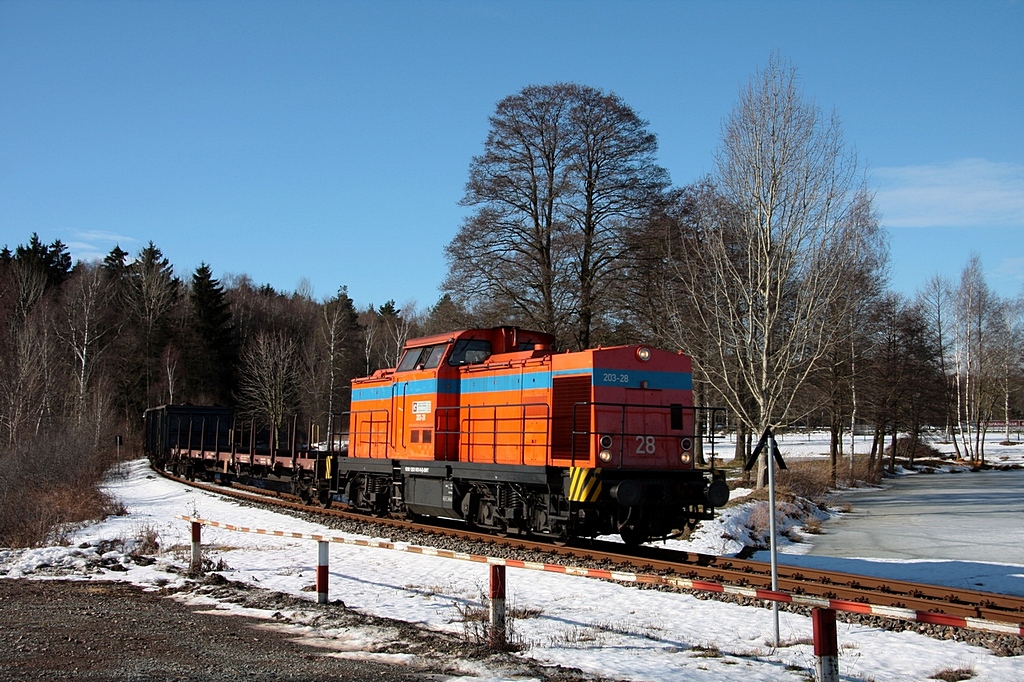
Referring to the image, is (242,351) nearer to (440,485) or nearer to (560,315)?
(560,315)

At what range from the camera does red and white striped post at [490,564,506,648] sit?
23.7 ft

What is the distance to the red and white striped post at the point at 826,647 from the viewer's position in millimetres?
5496

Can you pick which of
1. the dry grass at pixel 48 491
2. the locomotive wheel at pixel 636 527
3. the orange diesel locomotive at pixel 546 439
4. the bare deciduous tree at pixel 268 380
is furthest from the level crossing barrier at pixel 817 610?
the bare deciduous tree at pixel 268 380

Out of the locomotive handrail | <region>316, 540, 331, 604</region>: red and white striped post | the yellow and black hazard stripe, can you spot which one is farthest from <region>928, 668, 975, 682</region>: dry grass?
the locomotive handrail

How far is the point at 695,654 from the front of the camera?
724 centimetres

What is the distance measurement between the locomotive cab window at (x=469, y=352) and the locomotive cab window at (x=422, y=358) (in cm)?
27

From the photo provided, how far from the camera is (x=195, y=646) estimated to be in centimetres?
727

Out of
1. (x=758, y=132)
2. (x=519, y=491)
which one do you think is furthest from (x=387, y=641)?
(x=758, y=132)

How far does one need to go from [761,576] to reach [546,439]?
410cm

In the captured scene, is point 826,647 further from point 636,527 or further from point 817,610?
point 636,527

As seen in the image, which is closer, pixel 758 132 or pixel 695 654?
pixel 695 654

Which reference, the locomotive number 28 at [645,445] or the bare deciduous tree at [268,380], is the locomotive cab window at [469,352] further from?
the bare deciduous tree at [268,380]

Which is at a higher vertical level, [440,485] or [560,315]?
[560,315]

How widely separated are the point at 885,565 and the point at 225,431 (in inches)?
1028
